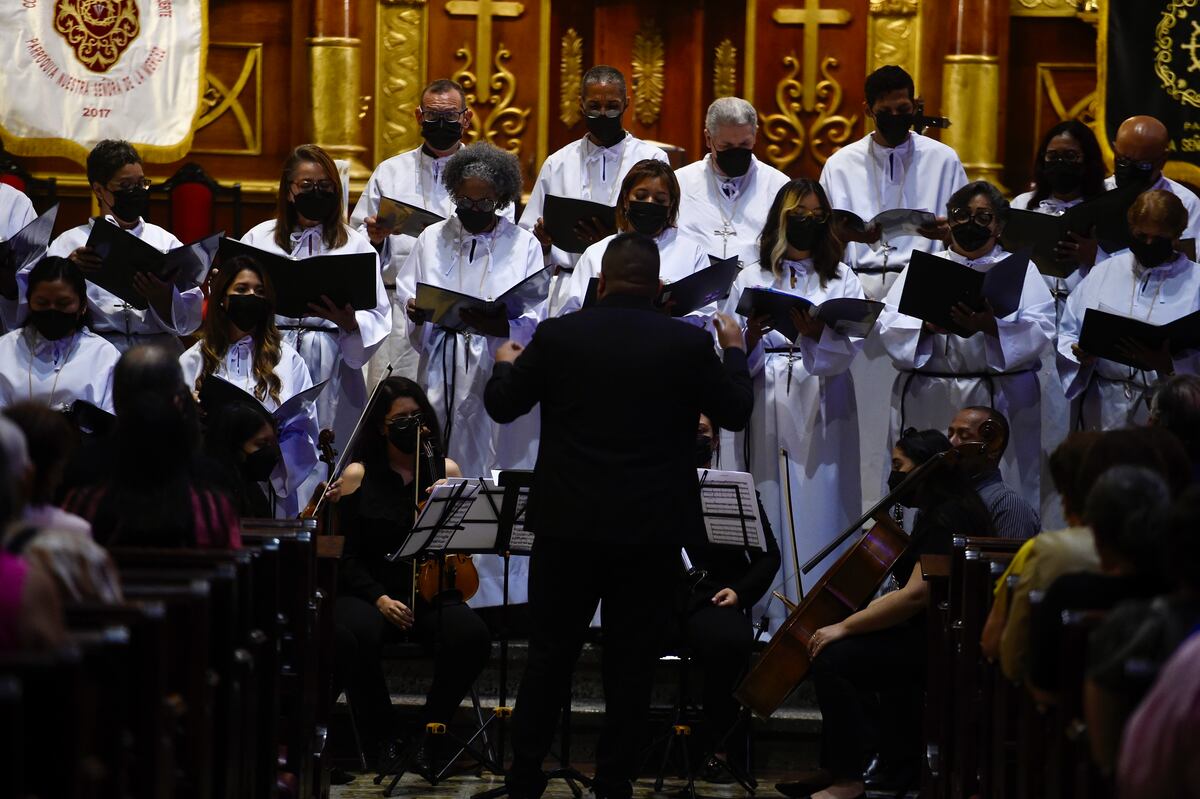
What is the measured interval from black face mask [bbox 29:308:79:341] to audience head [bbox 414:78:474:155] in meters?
1.99

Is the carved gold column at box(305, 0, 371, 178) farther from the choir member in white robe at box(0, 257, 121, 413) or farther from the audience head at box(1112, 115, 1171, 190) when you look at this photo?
the audience head at box(1112, 115, 1171, 190)

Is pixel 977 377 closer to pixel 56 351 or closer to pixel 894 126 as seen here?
pixel 894 126

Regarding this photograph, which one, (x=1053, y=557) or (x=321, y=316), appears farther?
(x=321, y=316)

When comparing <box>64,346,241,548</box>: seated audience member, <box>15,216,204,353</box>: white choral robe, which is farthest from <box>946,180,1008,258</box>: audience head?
<box>64,346,241,548</box>: seated audience member

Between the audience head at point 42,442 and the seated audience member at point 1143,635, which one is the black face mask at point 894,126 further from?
the audience head at point 42,442

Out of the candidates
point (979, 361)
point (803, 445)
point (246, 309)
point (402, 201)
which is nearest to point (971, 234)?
point (979, 361)

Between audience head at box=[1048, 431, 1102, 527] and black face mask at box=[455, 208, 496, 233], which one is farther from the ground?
black face mask at box=[455, 208, 496, 233]

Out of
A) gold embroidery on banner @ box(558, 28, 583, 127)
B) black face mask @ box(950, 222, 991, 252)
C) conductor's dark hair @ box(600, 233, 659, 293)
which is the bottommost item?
conductor's dark hair @ box(600, 233, 659, 293)

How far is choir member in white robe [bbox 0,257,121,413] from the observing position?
6738 mm

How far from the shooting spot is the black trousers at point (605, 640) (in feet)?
16.9

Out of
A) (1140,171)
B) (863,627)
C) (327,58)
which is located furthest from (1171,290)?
(327,58)

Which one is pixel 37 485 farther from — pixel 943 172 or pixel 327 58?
pixel 327 58

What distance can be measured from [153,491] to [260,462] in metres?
1.72

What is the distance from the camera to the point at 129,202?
7.46 meters
